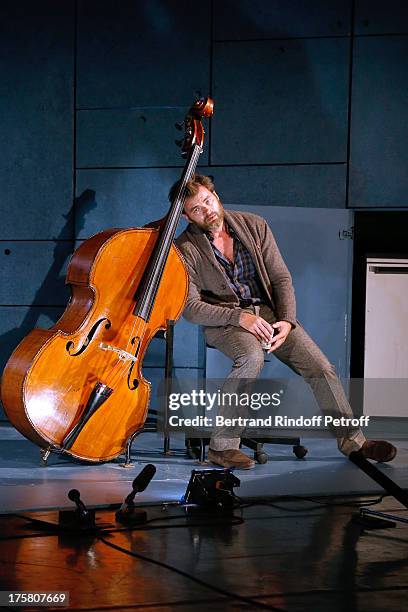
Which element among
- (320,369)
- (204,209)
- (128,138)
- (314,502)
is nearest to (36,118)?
(128,138)

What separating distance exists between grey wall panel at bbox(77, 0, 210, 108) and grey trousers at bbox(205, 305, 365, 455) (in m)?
1.70

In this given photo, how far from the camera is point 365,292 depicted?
185 inches

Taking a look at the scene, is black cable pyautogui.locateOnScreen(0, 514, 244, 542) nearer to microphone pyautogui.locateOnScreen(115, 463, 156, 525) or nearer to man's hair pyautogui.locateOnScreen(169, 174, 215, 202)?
microphone pyautogui.locateOnScreen(115, 463, 156, 525)

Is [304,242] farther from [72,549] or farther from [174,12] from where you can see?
[72,549]

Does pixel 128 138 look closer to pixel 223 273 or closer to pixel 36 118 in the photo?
pixel 36 118

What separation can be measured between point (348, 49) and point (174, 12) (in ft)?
3.11

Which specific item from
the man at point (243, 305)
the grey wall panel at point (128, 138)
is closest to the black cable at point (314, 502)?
the man at point (243, 305)

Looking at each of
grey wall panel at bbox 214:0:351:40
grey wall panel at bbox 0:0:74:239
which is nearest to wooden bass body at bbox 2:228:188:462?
grey wall panel at bbox 0:0:74:239

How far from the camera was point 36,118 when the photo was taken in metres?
5.02

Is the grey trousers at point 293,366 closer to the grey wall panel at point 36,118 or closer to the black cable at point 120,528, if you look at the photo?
the black cable at point 120,528

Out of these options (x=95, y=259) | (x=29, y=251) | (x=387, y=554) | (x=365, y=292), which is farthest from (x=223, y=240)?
(x=387, y=554)

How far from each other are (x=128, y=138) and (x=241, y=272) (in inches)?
58.7

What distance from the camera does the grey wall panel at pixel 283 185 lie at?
15.8ft

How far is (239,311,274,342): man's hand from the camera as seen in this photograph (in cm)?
358
